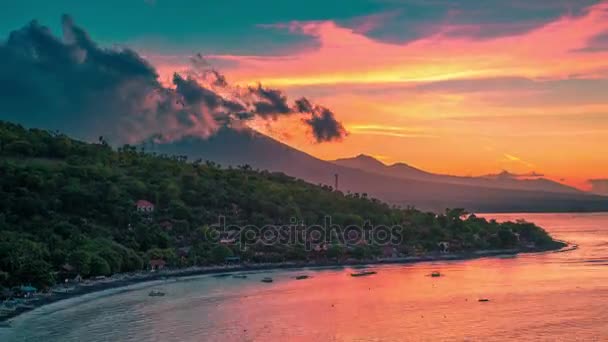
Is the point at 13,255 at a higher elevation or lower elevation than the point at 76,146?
lower

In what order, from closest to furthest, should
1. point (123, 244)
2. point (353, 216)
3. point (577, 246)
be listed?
point (123, 244) → point (353, 216) → point (577, 246)

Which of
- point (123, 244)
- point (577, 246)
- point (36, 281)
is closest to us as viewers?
point (36, 281)

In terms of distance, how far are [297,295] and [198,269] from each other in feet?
58.0

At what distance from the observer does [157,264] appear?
73875 mm

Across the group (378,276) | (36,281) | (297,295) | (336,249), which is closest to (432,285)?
(378,276)

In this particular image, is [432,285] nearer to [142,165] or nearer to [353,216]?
[353,216]

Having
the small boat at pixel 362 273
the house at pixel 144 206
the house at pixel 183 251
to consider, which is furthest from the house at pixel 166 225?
the small boat at pixel 362 273

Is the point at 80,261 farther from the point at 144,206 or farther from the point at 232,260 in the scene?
the point at 144,206

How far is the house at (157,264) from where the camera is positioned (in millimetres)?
73162

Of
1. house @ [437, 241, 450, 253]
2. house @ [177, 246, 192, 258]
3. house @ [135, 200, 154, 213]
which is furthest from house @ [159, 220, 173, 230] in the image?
house @ [437, 241, 450, 253]

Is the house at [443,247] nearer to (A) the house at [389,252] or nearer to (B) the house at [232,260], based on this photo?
(A) the house at [389,252]

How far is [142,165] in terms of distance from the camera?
380 feet

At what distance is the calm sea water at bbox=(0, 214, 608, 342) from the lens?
44.6 meters

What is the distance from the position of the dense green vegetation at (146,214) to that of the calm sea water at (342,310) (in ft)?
19.0
